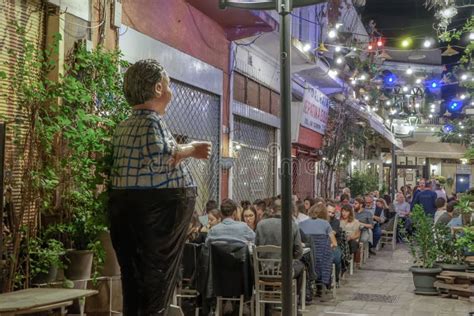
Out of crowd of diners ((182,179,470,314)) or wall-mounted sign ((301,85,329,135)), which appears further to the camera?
wall-mounted sign ((301,85,329,135))

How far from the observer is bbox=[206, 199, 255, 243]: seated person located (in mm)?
7726

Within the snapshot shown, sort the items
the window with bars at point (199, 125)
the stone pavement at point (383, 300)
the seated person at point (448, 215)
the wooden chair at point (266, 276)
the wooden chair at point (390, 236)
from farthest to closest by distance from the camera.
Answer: the wooden chair at point (390, 236)
the seated person at point (448, 215)
the window with bars at point (199, 125)
the stone pavement at point (383, 300)
the wooden chair at point (266, 276)

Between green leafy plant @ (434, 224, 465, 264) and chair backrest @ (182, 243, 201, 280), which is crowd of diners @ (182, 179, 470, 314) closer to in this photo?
chair backrest @ (182, 243, 201, 280)

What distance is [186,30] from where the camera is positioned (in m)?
10.1

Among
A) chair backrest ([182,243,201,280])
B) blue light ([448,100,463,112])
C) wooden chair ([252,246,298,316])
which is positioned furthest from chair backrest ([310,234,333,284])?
blue light ([448,100,463,112])

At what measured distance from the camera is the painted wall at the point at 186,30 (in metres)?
8.62

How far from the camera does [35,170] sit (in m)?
4.95

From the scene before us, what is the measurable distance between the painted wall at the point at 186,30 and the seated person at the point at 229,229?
9.04ft

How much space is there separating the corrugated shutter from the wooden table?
3.52 feet

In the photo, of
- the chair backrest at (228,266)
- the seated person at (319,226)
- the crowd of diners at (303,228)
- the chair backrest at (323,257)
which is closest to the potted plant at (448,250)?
the crowd of diners at (303,228)

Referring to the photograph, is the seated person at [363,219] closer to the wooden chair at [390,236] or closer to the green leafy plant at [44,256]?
the wooden chair at [390,236]

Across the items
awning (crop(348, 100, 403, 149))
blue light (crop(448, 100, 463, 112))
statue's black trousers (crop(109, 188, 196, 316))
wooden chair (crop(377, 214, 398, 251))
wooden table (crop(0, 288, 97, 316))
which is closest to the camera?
statue's black trousers (crop(109, 188, 196, 316))

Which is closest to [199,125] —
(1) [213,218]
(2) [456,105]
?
(1) [213,218]

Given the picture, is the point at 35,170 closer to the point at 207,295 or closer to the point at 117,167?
the point at 117,167
